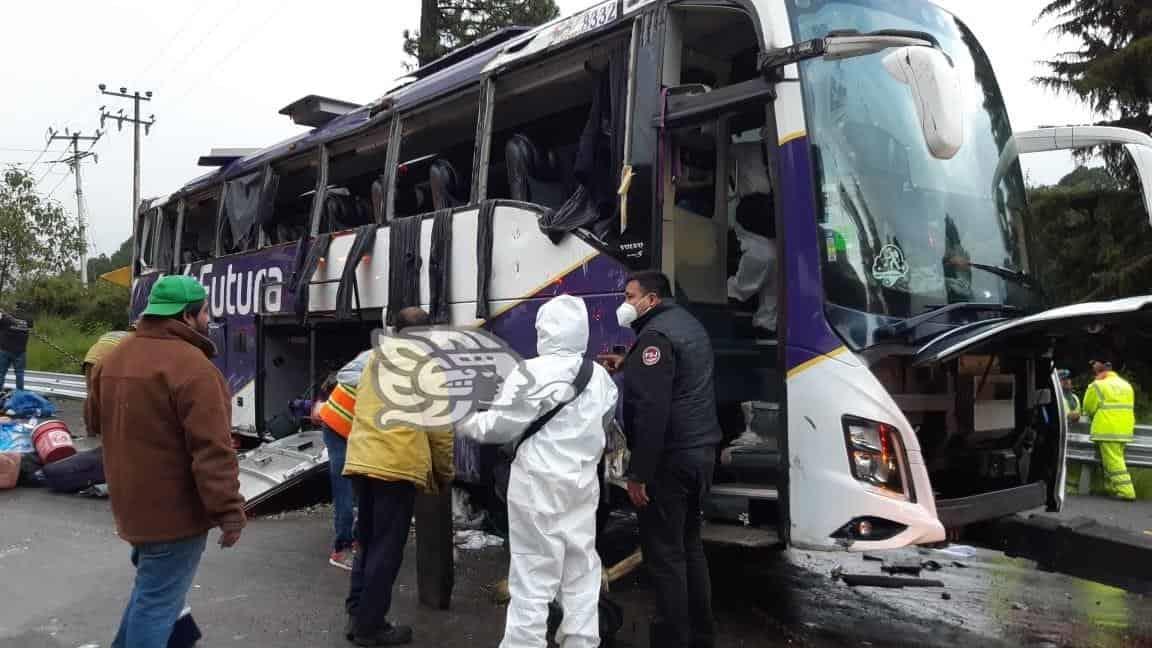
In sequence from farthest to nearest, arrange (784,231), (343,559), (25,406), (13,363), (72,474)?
1. (13,363)
2. (25,406)
3. (72,474)
4. (343,559)
5. (784,231)

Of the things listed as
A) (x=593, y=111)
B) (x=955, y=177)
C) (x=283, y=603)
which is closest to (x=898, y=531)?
(x=955, y=177)

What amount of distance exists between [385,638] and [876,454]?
2.51 metres

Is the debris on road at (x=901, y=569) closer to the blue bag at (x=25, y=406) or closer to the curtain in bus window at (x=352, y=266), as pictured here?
the curtain in bus window at (x=352, y=266)

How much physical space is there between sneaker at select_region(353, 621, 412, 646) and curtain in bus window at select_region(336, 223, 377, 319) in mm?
3253

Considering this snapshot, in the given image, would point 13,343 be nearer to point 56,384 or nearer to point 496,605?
point 56,384

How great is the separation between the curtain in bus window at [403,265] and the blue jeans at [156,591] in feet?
10.3

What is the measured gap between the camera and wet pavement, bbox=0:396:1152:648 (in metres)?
4.80

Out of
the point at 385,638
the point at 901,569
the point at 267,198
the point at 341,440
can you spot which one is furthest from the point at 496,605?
the point at 267,198

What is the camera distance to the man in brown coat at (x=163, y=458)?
341cm

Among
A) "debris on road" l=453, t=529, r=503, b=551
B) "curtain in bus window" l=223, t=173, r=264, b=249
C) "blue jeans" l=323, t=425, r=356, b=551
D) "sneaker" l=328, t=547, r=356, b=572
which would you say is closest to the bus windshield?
"blue jeans" l=323, t=425, r=356, b=551

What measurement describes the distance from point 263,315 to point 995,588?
22.0ft

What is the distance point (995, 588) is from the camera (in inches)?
236

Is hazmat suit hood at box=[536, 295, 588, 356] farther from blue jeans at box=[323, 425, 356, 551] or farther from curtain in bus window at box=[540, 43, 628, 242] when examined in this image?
blue jeans at box=[323, 425, 356, 551]

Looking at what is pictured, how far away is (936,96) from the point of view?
3662 mm
